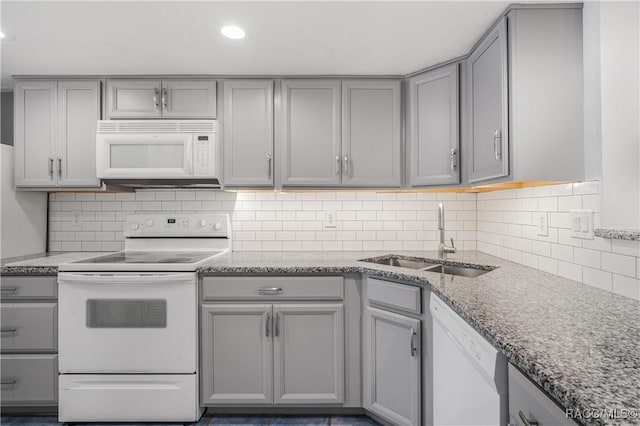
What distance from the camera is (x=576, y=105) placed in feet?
5.09

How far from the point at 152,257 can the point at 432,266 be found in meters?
1.80

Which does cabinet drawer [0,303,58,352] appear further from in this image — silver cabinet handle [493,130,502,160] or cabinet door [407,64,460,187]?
silver cabinet handle [493,130,502,160]

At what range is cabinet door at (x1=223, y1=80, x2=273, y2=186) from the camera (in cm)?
234

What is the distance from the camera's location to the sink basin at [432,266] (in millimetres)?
2072

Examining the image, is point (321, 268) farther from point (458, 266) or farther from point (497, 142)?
point (497, 142)

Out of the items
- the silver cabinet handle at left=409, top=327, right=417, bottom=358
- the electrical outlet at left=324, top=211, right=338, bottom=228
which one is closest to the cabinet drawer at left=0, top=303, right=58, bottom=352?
the electrical outlet at left=324, top=211, right=338, bottom=228

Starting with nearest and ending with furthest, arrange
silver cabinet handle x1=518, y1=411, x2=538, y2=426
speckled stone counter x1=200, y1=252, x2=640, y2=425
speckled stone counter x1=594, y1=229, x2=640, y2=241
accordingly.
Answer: speckled stone counter x1=200, y1=252, x2=640, y2=425 → silver cabinet handle x1=518, y1=411, x2=538, y2=426 → speckled stone counter x1=594, y1=229, x2=640, y2=241

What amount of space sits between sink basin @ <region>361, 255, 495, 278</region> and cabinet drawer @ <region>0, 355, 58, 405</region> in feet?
6.40

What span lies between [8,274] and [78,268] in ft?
1.45

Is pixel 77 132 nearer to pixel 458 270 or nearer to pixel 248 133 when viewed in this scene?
pixel 248 133

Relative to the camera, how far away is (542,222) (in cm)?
181

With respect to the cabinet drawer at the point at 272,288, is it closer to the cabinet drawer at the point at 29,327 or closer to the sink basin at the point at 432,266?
the sink basin at the point at 432,266

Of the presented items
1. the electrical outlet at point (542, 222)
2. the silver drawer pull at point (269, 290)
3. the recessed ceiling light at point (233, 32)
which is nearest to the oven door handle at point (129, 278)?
the silver drawer pull at point (269, 290)

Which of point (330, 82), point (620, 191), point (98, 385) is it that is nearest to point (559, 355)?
point (620, 191)
